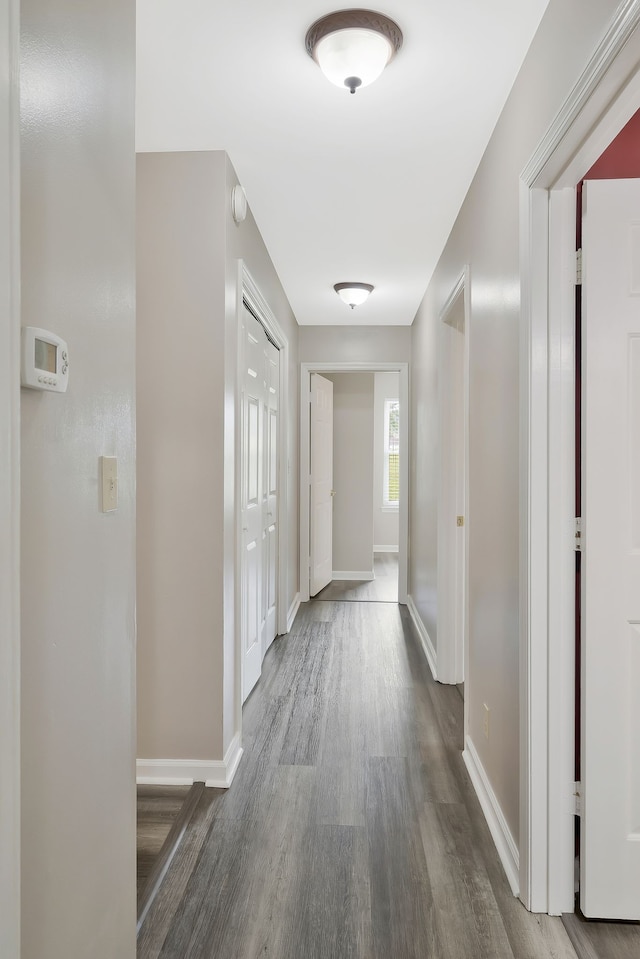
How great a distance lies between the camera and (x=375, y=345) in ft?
18.6

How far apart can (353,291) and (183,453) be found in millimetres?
2299

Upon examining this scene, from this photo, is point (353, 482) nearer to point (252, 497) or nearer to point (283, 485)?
point (283, 485)

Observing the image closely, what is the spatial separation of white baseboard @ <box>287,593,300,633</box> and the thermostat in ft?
13.0

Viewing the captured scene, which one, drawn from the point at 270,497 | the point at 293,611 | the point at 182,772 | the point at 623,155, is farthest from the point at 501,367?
the point at 293,611

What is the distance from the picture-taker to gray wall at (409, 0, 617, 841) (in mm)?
1596

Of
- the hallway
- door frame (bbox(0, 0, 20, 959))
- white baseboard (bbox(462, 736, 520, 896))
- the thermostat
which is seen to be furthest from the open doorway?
door frame (bbox(0, 0, 20, 959))

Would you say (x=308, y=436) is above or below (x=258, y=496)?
above

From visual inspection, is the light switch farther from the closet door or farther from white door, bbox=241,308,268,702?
white door, bbox=241,308,268,702

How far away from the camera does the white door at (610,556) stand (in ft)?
5.63

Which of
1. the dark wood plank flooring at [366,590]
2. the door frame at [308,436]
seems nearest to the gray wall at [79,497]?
the door frame at [308,436]

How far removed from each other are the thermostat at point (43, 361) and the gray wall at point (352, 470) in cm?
603

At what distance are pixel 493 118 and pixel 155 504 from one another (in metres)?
1.90

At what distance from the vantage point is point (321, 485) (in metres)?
6.13

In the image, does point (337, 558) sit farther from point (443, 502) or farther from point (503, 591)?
point (503, 591)
